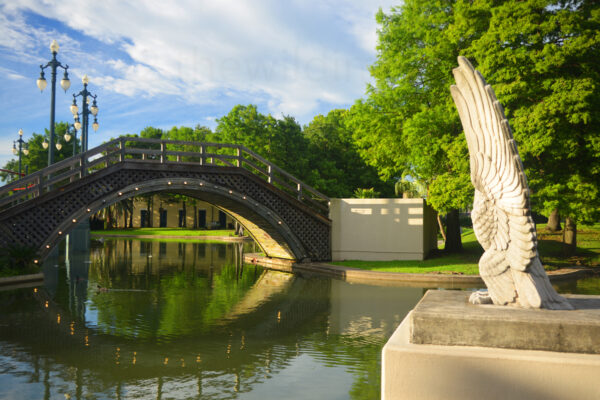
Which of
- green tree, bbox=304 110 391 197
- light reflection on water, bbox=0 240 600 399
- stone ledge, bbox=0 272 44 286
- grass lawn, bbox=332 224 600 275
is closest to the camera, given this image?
light reflection on water, bbox=0 240 600 399

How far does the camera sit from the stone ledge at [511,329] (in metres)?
5.68

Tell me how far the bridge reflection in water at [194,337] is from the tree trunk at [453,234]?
9.01 metres

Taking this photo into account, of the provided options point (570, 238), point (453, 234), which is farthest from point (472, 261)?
point (570, 238)

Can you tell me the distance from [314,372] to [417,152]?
1636 centimetres

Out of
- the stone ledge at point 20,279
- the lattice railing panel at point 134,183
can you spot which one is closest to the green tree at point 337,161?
the lattice railing panel at point 134,183

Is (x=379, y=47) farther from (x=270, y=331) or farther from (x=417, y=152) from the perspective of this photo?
(x=270, y=331)

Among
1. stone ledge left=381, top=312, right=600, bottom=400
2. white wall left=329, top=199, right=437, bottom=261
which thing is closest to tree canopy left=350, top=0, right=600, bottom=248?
white wall left=329, top=199, right=437, bottom=261

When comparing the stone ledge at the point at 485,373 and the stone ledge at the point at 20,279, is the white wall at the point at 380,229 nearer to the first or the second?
the stone ledge at the point at 20,279

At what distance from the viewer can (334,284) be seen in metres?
18.6

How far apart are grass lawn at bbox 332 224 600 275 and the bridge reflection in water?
13.1ft

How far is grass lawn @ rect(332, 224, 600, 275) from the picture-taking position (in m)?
20.8

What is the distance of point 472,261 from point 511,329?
1763cm

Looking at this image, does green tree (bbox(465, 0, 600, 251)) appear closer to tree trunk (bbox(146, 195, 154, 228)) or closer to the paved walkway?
the paved walkway

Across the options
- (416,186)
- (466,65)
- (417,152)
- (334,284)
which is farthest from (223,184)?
(416,186)
